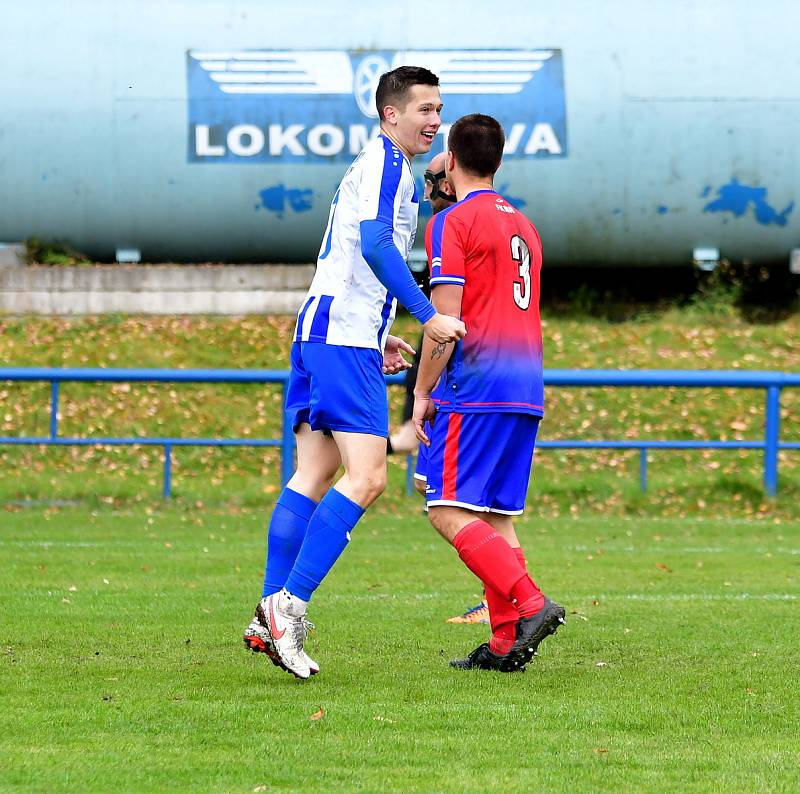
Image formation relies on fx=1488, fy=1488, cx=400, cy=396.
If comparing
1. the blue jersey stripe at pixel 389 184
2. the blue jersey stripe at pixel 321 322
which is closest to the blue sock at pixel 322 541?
the blue jersey stripe at pixel 321 322

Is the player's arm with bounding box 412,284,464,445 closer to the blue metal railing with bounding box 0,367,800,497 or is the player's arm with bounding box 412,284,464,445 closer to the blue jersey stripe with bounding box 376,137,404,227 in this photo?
the blue jersey stripe with bounding box 376,137,404,227

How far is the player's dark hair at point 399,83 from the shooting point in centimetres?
512

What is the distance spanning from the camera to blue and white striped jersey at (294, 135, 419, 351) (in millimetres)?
4965

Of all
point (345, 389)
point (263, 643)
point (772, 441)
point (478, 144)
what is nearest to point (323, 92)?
point (772, 441)

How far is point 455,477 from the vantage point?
5.14 metres

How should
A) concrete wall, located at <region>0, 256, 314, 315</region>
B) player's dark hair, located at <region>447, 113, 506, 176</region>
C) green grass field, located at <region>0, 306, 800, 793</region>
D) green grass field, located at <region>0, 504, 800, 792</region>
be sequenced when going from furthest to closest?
concrete wall, located at <region>0, 256, 314, 315</region>, player's dark hair, located at <region>447, 113, 506, 176</region>, green grass field, located at <region>0, 306, 800, 793</region>, green grass field, located at <region>0, 504, 800, 792</region>

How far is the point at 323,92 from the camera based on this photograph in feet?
53.8

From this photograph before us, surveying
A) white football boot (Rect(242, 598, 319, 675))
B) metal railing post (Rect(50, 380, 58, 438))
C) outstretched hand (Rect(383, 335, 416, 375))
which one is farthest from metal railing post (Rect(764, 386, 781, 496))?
white football boot (Rect(242, 598, 319, 675))

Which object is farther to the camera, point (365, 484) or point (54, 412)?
point (54, 412)

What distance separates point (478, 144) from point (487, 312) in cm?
63

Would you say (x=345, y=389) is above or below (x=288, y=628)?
above

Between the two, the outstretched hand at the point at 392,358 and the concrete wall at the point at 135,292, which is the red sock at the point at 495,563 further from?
the concrete wall at the point at 135,292

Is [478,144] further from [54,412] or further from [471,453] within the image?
[54,412]

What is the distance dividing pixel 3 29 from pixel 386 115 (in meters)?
12.5
